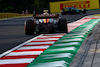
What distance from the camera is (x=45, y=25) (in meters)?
16.8

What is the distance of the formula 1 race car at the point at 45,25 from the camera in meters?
16.8

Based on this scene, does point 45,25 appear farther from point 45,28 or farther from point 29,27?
point 29,27

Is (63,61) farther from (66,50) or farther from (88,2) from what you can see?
(88,2)

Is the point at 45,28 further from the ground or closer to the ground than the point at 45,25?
closer to the ground

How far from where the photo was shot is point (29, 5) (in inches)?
2899

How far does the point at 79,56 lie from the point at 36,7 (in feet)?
215

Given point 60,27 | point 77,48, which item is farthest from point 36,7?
point 77,48

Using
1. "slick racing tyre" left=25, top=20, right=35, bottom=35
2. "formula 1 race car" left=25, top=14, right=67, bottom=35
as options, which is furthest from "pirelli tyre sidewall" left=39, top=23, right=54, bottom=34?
"slick racing tyre" left=25, top=20, right=35, bottom=35

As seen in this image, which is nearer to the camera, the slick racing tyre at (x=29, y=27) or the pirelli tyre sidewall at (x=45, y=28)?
the pirelli tyre sidewall at (x=45, y=28)

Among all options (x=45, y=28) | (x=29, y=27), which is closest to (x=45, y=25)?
(x=45, y=28)

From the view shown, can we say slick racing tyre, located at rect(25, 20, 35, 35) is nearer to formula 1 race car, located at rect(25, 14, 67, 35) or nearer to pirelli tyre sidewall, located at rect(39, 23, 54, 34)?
formula 1 race car, located at rect(25, 14, 67, 35)

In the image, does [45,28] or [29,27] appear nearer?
[45,28]

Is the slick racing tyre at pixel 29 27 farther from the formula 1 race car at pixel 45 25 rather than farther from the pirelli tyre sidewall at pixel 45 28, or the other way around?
the pirelli tyre sidewall at pixel 45 28

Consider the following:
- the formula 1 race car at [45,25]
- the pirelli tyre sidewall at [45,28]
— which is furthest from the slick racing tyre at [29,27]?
the pirelli tyre sidewall at [45,28]
